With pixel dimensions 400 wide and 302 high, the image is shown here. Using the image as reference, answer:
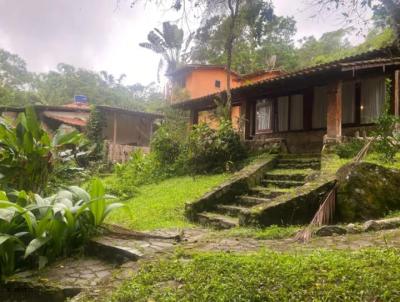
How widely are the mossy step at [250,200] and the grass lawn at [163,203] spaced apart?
50.4 inches

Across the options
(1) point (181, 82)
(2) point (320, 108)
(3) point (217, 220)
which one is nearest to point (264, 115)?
(2) point (320, 108)

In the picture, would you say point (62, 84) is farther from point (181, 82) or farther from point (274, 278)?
point (274, 278)

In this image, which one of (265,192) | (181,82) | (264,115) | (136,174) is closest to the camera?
(265,192)

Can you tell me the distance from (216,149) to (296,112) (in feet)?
13.2

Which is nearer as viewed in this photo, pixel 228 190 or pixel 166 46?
pixel 228 190

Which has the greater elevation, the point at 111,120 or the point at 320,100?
the point at 111,120

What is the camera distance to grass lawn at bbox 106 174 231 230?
7191mm

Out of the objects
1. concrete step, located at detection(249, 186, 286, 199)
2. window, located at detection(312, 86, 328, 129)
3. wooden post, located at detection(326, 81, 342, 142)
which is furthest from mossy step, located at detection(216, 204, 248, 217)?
window, located at detection(312, 86, 328, 129)

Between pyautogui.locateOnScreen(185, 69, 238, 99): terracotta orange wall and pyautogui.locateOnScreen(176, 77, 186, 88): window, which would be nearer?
pyautogui.locateOnScreen(185, 69, 238, 99): terracotta orange wall

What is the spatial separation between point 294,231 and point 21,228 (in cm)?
374

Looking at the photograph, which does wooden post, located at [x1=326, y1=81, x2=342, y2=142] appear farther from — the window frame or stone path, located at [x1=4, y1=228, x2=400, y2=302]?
stone path, located at [x1=4, y1=228, x2=400, y2=302]

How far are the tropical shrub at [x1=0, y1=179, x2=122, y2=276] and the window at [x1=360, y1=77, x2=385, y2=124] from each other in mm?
9372

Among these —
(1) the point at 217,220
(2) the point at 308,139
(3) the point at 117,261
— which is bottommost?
(3) the point at 117,261

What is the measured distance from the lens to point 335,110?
10781 mm
